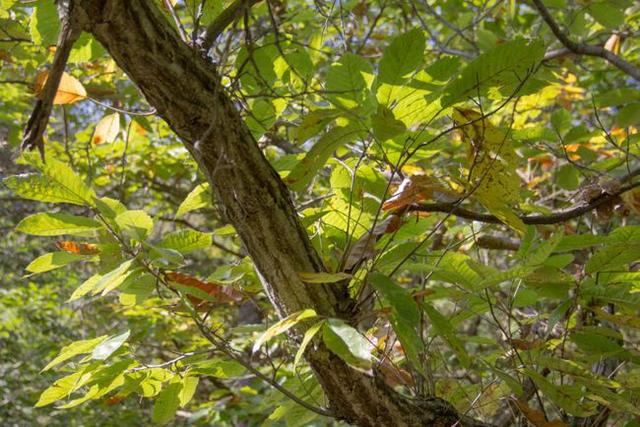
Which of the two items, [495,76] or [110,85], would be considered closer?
[495,76]

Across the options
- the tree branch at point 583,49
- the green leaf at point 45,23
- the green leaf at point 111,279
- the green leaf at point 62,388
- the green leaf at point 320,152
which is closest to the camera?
the green leaf at point 111,279

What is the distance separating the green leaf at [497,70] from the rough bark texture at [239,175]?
1.10 feet

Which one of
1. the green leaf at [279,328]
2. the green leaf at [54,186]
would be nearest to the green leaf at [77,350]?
the green leaf at [54,186]

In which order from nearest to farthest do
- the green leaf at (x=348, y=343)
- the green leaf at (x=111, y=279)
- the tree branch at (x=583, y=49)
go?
the green leaf at (x=348, y=343) < the green leaf at (x=111, y=279) < the tree branch at (x=583, y=49)

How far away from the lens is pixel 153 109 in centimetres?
93

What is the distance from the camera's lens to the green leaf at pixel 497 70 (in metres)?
0.93

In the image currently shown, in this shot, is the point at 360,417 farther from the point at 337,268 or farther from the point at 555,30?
the point at 555,30

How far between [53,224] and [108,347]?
21 centimetres

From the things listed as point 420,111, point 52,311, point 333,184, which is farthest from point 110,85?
point 52,311

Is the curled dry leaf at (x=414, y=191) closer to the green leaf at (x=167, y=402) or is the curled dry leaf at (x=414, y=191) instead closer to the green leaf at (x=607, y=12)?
the green leaf at (x=167, y=402)

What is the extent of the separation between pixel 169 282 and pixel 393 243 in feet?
1.40

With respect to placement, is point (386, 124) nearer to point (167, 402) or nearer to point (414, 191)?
point (414, 191)

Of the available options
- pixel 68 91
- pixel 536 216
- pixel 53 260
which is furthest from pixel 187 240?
pixel 536 216

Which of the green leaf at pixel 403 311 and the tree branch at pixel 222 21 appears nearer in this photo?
the green leaf at pixel 403 311
